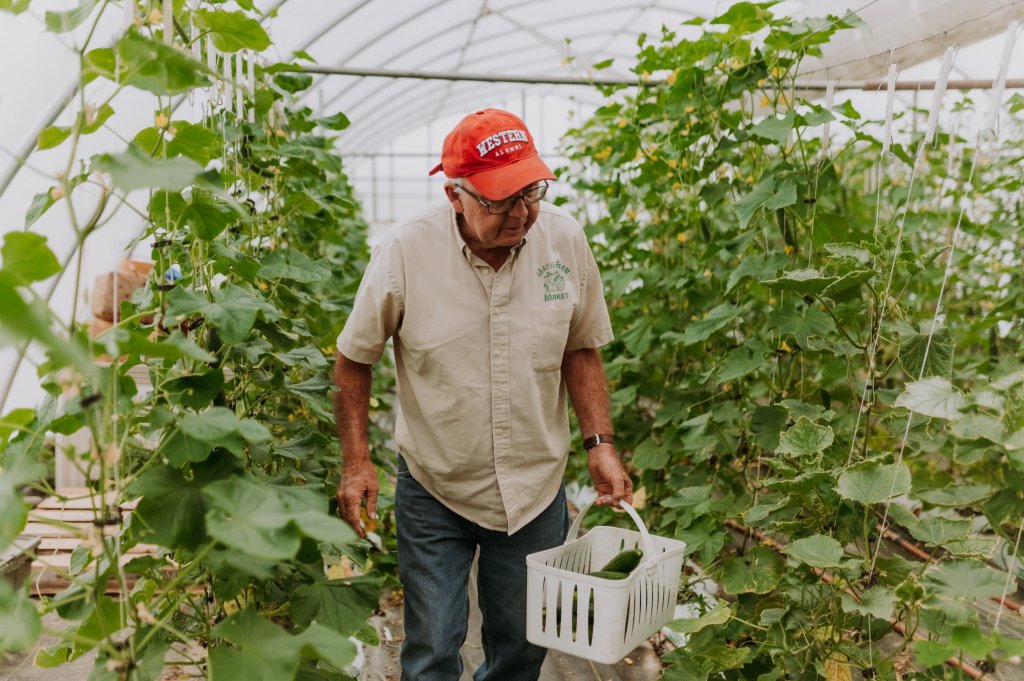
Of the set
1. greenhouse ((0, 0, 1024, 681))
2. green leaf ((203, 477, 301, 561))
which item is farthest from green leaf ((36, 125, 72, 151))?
green leaf ((203, 477, 301, 561))

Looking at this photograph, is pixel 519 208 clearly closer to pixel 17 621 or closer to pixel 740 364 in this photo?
pixel 740 364

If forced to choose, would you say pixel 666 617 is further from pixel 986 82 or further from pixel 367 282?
pixel 986 82

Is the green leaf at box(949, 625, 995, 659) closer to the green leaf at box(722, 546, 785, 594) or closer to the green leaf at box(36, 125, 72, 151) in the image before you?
the green leaf at box(722, 546, 785, 594)

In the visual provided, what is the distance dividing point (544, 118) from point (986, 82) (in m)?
14.4

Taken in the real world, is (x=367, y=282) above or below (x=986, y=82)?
below

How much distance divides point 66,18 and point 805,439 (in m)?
1.64

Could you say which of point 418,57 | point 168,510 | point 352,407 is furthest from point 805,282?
point 418,57

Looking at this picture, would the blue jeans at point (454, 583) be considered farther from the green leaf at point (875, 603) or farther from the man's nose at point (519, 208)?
the green leaf at point (875, 603)

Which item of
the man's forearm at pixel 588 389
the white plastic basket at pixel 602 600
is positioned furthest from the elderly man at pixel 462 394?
the white plastic basket at pixel 602 600

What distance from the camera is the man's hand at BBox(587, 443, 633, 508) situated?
2.39 m

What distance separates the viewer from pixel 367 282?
2.38 meters

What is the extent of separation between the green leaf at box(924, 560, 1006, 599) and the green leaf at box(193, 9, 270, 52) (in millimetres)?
1516

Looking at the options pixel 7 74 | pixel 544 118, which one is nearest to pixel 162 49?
pixel 7 74

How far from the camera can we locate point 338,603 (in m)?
1.69
